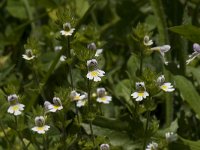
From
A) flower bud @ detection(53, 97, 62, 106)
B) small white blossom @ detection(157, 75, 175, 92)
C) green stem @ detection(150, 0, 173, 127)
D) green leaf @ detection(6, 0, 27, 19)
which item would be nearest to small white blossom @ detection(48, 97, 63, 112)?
flower bud @ detection(53, 97, 62, 106)

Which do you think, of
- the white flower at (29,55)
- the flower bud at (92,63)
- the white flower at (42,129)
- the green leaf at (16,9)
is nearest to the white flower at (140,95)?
the flower bud at (92,63)

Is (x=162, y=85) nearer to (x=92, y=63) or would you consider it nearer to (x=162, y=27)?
(x=92, y=63)

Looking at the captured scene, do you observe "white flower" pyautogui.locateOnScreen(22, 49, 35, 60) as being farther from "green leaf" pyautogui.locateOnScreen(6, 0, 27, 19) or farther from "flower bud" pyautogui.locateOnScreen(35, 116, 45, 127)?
"green leaf" pyautogui.locateOnScreen(6, 0, 27, 19)

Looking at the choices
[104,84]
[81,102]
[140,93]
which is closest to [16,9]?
[104,84]

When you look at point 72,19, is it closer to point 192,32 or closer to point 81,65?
→ point 81,65

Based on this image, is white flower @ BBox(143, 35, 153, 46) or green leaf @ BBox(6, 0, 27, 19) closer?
white flower @ BBox(143, 35, 153, 46)

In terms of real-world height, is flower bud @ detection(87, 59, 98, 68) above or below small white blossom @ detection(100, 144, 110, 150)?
above

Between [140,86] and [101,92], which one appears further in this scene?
[101,92]
